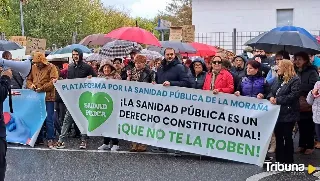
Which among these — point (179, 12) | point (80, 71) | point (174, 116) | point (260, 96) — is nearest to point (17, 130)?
point (80, 71)

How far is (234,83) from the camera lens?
873 centimetres

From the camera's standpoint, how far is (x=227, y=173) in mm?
7445

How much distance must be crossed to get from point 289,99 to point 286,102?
2.8 inches

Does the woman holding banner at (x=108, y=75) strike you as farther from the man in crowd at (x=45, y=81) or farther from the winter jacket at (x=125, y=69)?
the man in crowd at (x=45, y=81)

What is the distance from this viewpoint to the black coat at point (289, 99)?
7508mm

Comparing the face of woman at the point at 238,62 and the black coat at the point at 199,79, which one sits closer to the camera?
the black coat at the point at 199,79

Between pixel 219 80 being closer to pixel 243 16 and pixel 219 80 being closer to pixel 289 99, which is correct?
pixel 289 99

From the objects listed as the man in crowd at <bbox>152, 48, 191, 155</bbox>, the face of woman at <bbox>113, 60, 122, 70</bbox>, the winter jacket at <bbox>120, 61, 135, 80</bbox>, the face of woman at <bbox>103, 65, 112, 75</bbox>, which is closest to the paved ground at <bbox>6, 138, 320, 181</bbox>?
the man in crowd at <bbox>152, 48, 191, 155</bbox>

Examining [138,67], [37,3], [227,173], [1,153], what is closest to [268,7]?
[138,67]

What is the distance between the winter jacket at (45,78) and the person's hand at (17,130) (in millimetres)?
714

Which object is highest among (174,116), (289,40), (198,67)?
(289,40)

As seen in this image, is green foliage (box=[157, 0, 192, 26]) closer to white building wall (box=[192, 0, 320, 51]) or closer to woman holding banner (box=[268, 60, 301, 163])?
white building wall (box=[192, 0, 320, 51])

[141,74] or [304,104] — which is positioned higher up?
[141,74]

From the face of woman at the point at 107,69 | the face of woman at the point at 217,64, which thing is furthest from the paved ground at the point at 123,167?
A: the face of woman at the point at 217,64
